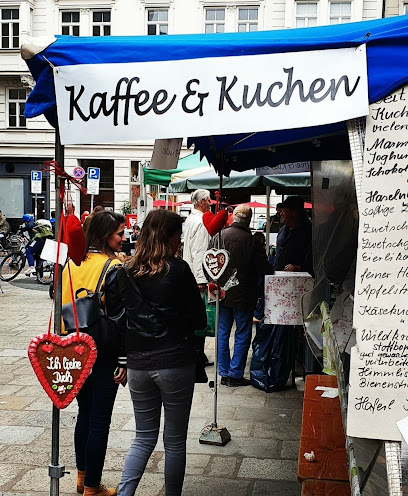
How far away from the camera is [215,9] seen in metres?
27.0

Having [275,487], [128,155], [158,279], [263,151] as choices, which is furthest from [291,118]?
[128,155]

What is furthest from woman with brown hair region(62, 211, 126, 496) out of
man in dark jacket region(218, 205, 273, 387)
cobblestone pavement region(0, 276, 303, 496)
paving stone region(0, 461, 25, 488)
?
man in dark jacket region(218, 205, 273, 387)

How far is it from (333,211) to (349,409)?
2927mm

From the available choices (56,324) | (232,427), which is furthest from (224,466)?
(56,324)

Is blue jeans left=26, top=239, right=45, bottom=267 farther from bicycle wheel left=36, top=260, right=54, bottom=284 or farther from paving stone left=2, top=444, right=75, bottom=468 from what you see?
paving stone left=2, top=444, right=75, bottom=468

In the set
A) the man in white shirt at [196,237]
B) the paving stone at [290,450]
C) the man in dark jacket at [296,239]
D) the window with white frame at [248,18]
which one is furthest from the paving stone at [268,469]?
the window with white frame at [248,18]

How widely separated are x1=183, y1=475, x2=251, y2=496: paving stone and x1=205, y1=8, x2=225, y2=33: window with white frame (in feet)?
81.8

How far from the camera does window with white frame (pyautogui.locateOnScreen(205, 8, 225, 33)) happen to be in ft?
88.6

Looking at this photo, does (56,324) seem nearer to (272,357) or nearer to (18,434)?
(18,434)

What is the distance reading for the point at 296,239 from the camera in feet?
22.3

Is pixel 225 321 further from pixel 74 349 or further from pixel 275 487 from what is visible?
pixel 74 349

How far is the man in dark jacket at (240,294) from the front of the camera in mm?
6430

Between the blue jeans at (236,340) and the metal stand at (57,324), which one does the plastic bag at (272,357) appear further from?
the metal stand at (57,324)

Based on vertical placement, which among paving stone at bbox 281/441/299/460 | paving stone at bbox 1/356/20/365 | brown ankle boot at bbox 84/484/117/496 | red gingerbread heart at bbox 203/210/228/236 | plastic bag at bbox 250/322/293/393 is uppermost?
red gingerbread heart at bbox 203/210/228/236
